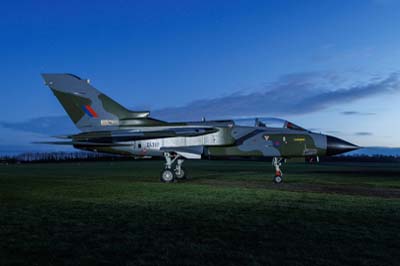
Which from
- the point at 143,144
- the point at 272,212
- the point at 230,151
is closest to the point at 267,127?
the point at 230,151

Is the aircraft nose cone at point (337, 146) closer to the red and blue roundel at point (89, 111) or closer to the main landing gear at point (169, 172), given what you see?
the main landing gear at point (169, 172)

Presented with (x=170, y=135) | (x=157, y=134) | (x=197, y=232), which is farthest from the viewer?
(x=157, y=134)

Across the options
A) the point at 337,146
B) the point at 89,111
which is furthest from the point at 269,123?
the point at 89,111

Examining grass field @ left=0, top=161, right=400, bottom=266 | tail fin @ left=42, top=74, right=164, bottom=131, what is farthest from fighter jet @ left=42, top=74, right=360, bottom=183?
grass field @ left=0, top=161, right=400, bottom=266

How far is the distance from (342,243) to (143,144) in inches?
493

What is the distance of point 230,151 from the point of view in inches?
666

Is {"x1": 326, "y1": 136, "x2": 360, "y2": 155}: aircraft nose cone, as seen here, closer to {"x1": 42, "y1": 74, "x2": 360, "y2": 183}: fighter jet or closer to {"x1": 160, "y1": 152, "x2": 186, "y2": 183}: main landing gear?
{"x1": 42, "y1": 74, "x2": 360, "y2": 183}: fighter jet

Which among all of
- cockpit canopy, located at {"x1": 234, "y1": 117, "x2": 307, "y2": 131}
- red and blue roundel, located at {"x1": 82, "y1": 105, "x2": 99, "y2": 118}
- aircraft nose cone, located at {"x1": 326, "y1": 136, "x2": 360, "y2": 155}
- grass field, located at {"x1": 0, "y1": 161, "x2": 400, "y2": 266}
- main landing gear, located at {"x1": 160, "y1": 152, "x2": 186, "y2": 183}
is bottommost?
grass field, located at {"x1": 0, "y1": 161, "x2": 400, "y2": 266}

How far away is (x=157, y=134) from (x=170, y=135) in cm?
58

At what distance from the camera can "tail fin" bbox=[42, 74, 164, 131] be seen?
55.9ft

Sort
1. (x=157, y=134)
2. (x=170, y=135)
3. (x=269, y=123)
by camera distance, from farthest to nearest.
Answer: (x=269, y=123), (x=157, y=134), (x=170, y=135)

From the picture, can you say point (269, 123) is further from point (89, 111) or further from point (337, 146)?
point (89, 111)

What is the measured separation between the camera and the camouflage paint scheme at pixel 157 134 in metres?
16.5

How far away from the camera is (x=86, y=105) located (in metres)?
17.1
